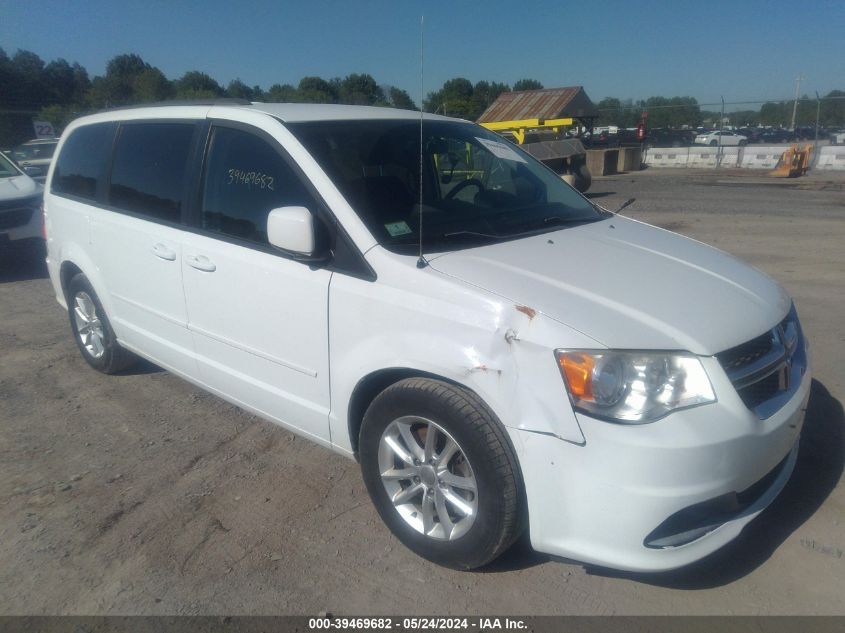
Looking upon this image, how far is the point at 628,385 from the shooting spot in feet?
7.50

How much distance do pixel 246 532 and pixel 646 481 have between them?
73.3 inches

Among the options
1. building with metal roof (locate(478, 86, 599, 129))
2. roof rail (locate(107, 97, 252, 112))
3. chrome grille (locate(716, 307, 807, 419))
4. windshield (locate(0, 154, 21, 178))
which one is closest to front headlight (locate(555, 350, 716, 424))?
chrome grille (locate(716, 307, 807, 419))

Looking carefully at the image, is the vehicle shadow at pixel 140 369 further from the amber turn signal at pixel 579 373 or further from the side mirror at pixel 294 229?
the amber turn signal at pixel 579 373

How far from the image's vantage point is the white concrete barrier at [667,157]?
24828 millimetres

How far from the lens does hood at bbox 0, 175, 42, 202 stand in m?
8.70

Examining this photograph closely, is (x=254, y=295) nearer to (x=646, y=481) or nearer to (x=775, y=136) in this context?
(x=646, y=481)

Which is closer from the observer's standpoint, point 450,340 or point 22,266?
point 450,340

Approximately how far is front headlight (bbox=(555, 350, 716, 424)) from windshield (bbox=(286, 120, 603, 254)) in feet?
2.97

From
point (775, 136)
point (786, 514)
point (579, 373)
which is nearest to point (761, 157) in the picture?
point (775, 136)

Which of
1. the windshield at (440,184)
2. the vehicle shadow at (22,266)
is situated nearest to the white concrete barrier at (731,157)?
the vehicle shadow at (22,266)

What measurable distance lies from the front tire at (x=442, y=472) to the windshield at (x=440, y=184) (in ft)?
2.27

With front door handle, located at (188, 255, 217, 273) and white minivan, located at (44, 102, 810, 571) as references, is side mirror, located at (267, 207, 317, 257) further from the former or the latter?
front door handle, located at (188, 255, 217, 273)

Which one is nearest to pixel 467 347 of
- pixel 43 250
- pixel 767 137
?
pixel 43 250

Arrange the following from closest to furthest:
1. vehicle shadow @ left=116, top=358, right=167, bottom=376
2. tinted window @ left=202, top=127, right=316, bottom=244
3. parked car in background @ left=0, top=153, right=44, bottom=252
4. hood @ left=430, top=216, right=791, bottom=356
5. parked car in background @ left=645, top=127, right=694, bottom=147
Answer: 1. hood @ left=430, top=216, right=791, bottom=356
2. tinted window @ left=202, top=127, right=316, bottom=244
3. vehicle shadow @ left=116, top=358, right=167, bottom=376
4. parked car in background @ left=0, top=153, right=44, bottom=252
5. parked car in background @ left=645, top=127, right=694, bottom=147
